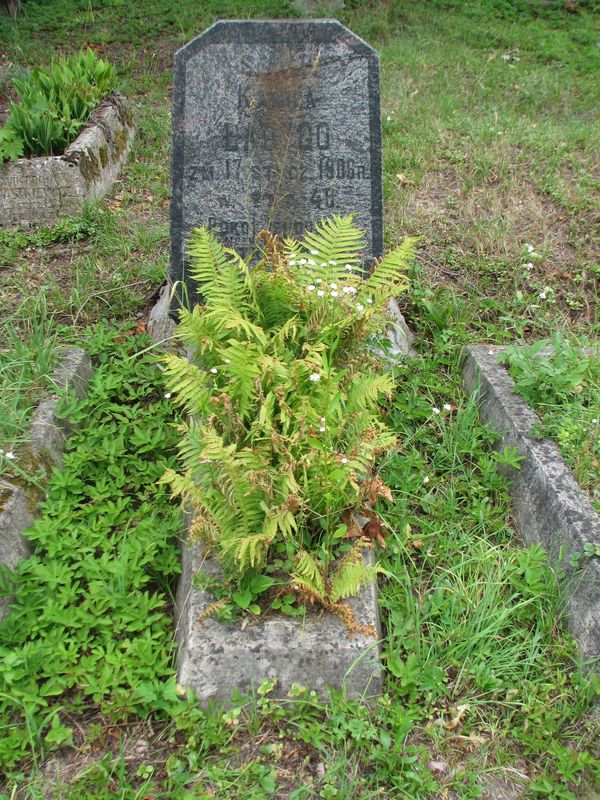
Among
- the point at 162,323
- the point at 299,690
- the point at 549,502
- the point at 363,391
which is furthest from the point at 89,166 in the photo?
the point at 299,690

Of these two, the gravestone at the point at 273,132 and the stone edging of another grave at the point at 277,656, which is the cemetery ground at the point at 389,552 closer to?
the stone edging of another grave at the point at 277,656

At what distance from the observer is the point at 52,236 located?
443cm

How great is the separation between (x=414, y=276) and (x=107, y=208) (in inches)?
90.1

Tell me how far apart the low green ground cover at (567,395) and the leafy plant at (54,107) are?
370 centimetres

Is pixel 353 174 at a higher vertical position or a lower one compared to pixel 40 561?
higher

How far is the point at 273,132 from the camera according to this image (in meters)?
3.44

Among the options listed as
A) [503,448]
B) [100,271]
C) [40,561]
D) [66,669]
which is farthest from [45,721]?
[100,271]

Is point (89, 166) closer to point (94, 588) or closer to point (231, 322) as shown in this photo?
point (231, 322)

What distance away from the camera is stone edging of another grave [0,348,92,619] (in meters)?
2.38

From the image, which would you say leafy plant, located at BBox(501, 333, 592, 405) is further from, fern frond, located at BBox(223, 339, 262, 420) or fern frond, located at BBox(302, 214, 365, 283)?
fern frond, located at BBox(223, 339, 262, 420)

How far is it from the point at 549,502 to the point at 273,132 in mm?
2321

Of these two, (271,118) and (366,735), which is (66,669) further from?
(271,118)

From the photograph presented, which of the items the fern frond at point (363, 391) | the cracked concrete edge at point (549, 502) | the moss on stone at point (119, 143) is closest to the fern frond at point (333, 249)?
the fern frond at point (363, 391)


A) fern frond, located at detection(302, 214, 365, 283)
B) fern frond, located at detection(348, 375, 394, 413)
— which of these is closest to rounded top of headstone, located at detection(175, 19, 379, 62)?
fern frond, located at detection(302, 214, 365, 283)
